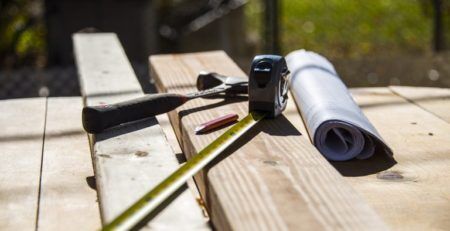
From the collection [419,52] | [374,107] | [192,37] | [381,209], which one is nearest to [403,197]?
Answer: [381,209]

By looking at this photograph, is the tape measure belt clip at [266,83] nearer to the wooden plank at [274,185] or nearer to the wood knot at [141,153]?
the wooden plank at [274,185]

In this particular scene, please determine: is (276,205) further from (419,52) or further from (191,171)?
(419,52)

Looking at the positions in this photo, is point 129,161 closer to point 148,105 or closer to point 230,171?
point 230,171

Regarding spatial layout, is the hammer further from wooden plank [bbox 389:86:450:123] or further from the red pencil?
wooden plank [bbox 389:86:450:123]

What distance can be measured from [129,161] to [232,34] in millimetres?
5810

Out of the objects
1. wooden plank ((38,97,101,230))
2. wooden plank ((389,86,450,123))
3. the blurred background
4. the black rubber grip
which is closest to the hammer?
the black rubber grip

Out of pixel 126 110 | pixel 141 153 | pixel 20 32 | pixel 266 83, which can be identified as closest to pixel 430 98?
pixel 266 83

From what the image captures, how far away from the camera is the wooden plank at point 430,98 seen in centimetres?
298

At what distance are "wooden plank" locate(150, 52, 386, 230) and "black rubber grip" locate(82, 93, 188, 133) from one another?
0.06 m

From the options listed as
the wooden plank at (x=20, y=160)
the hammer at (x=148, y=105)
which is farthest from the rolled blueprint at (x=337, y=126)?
the wooden plank at (x=20, y=160)

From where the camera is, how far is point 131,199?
1764 mm

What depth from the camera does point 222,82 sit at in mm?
2773

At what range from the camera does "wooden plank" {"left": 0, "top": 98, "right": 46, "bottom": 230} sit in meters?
2.00

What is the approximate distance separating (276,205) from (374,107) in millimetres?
1470
